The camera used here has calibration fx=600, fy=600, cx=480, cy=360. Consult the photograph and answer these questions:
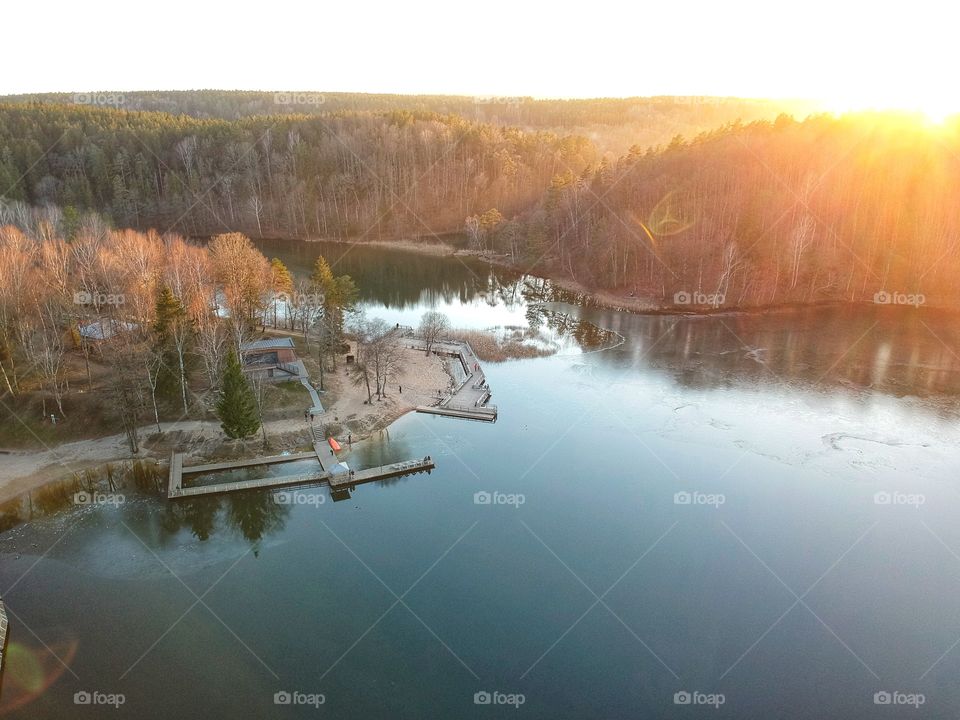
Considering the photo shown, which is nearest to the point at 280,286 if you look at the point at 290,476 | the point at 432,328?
the point at 432,328

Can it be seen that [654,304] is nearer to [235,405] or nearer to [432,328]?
[432,328]

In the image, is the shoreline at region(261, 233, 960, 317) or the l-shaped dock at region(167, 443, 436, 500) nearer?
the l-shaped dock at region(167, 443, 436, 500)

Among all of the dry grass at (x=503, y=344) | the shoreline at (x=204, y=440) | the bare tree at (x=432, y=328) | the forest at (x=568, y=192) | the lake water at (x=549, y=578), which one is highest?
the forest at (x=568, y=192)

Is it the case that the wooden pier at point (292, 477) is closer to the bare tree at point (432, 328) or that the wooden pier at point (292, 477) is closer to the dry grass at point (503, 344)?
the bare tree at point (432, 328)

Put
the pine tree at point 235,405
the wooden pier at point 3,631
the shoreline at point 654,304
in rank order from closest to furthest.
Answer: the wooden pier at point 3,631
the pine tree at point 235,405
the shoreline at point 654,304

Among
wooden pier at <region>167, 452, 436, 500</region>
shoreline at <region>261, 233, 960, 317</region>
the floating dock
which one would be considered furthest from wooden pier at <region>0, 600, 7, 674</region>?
shoreline at <region>261, 233, 960, 317</region>

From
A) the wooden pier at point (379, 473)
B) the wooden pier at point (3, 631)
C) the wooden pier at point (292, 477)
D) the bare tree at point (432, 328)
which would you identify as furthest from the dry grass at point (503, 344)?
the wooden pier at point (3, 631)

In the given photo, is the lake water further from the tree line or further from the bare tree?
the bare tree

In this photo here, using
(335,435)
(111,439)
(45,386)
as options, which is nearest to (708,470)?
(335,435)
